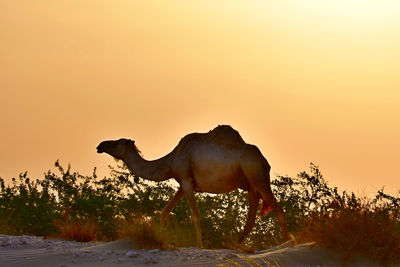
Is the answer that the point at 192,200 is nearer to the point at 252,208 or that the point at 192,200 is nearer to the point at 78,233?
the point at 252,208

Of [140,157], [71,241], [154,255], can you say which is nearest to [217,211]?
[140,157]

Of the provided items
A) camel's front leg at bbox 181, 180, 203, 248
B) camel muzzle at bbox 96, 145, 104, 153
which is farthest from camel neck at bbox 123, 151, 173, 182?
camel's front leg at bbox 181, 180, 203, 248

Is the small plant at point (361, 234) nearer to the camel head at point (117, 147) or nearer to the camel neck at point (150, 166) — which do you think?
the camel neck at point (150, 166)

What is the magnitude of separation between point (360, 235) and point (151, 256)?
358 cm

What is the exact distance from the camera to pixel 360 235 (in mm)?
13367

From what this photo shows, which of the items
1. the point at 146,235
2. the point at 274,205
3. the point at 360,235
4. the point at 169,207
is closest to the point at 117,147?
the point at 169,207

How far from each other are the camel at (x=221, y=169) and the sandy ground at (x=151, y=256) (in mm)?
2496

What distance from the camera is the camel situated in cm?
1727

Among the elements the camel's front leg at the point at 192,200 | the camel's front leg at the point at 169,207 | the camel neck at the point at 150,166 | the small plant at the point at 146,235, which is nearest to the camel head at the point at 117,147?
the camel neck at the point at 150,166

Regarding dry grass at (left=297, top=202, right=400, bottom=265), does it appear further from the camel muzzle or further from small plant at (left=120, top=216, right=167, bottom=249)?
the camel muzzle

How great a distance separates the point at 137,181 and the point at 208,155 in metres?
7.74

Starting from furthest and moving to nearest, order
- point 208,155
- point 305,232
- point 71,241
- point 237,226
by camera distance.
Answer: point 237,226 → point 208,155 → point 71,241 → point 305,232

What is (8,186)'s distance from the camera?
83.6 feet

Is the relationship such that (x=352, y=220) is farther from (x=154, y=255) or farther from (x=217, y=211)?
(x=217, y=211)
